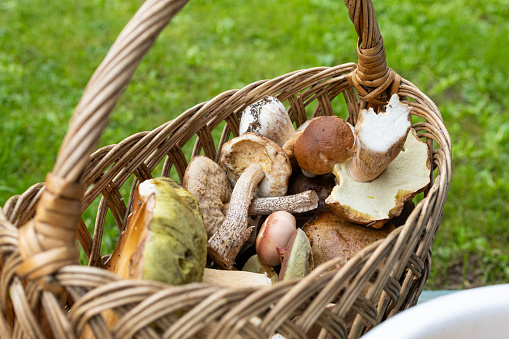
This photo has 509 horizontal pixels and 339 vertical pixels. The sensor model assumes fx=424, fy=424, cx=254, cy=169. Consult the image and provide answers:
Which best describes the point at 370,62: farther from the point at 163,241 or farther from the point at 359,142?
the point at 163,241

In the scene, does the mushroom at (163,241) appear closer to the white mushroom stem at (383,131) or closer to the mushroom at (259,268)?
the mushroom at (259,268)

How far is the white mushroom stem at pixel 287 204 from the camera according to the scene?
143 cm

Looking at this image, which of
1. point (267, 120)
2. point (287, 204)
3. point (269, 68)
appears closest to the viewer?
point (287, 204)

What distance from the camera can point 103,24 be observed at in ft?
13.7

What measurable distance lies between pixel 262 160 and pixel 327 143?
10.5 inches

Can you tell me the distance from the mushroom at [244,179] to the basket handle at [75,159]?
557 mm

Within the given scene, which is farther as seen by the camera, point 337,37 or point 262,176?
point 337,37

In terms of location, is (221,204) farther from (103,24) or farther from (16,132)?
(103,24)

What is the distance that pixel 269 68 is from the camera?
3.63 metres

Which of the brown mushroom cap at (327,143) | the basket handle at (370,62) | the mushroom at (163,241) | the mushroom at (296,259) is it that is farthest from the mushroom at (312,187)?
the mushroom at (163,241)

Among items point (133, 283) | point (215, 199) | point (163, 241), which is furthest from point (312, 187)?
point (133, 283)

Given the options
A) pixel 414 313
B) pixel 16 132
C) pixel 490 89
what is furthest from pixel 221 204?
pixel 490 89

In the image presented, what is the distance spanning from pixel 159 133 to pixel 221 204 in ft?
1.09

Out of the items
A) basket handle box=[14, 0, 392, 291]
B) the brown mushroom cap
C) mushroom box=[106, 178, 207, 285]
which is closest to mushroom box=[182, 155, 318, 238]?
the brown mushroom cap
